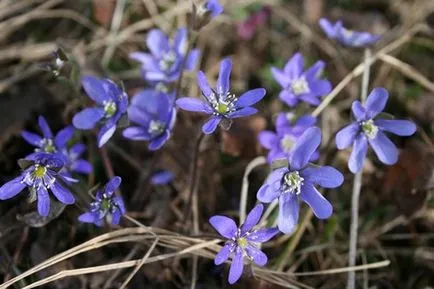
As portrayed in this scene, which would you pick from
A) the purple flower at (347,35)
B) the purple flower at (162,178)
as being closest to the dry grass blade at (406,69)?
the purple flower at (347,35)

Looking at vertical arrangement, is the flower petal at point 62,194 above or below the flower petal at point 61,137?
below

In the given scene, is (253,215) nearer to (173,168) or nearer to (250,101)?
(250,101)

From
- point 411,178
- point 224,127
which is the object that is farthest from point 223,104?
point 411,178

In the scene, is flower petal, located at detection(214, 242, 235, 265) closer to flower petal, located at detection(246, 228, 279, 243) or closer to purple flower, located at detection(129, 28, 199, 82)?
flower petal, located at detection(246, 228, 279, 243)

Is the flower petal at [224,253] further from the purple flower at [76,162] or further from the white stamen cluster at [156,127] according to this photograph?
the purple flower at [76,162]

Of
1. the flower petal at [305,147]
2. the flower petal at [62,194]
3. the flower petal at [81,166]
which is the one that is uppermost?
the flower petal at [81,166]

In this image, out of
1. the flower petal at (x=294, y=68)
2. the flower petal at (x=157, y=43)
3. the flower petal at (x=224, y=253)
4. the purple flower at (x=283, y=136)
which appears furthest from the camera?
the flower petal at (x=157, y=43)

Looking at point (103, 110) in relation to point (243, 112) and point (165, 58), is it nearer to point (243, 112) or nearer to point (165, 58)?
point (165, 58)
